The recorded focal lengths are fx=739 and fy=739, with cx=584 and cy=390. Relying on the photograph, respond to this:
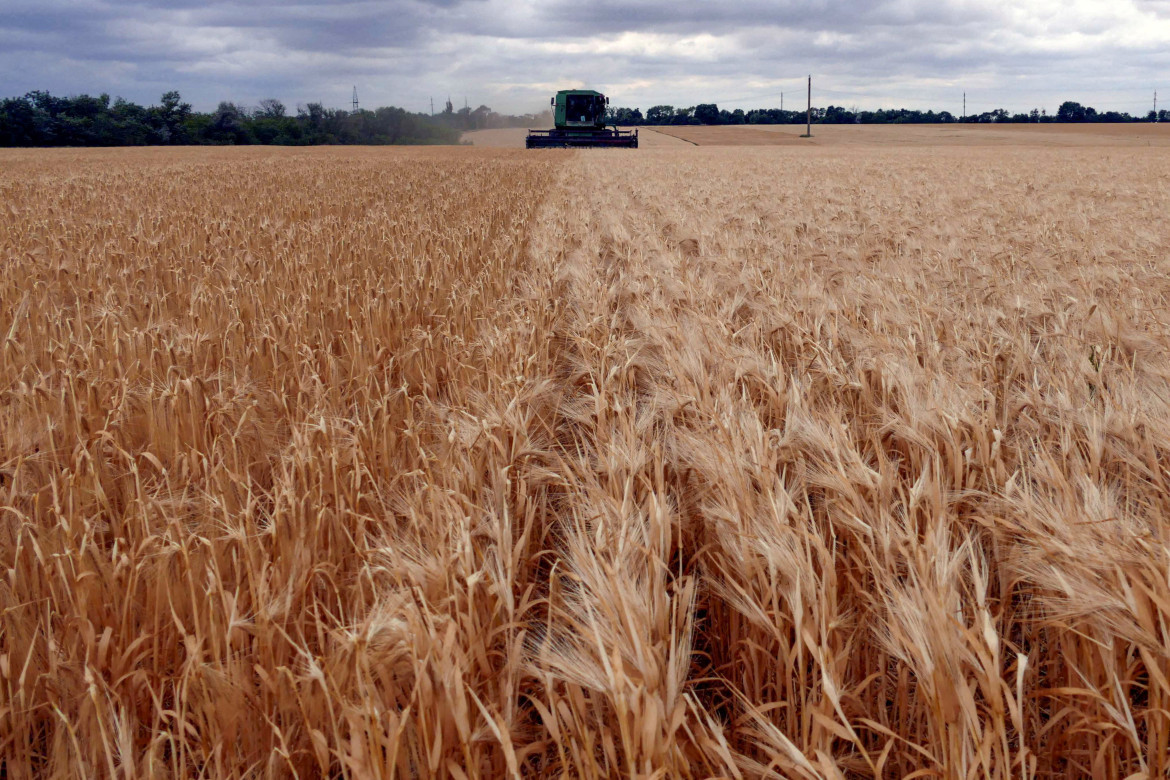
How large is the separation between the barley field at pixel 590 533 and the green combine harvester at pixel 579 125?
1450 inches

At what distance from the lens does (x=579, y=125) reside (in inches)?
1551

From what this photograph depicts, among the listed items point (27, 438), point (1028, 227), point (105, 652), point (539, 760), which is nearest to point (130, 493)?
point (27, 438)

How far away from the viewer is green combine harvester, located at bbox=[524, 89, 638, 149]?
128ft

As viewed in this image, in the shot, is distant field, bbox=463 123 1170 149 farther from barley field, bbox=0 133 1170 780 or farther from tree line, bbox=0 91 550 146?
barley field, bbox=0 133 1170 780

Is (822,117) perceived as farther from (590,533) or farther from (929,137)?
(590,533)

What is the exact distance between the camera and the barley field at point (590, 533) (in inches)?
40.3

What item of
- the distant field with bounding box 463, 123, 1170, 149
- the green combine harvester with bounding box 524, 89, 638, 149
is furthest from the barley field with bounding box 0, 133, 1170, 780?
the distant field with bounding box 463, 123, 1170, 149

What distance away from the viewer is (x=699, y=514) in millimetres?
1747

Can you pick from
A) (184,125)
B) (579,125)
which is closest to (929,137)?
(579,125)

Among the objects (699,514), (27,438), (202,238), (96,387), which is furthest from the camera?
(202,238)

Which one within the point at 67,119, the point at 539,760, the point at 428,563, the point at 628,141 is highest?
the point at 67,119

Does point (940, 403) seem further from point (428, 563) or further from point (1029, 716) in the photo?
point (428, 563)

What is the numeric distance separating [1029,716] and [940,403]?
35.0 inches

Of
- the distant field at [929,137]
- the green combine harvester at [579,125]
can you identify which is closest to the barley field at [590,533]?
the green combine harvester at [579,125]
